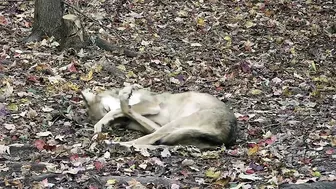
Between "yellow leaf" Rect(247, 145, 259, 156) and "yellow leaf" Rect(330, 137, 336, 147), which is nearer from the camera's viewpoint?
"yellow leaf" Rect(247, 145, 259, 156)

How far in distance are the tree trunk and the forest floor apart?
12.1 inches

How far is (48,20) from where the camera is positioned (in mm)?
10820

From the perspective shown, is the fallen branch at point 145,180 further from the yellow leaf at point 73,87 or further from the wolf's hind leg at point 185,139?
the yellow leaf at point 73,87

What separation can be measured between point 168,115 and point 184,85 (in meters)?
2.15

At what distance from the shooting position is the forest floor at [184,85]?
5.99 metres

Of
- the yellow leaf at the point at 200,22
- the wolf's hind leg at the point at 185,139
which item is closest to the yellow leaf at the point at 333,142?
the wolf's hind leg at the point at 185,139

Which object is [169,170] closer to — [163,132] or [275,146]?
[163,132]

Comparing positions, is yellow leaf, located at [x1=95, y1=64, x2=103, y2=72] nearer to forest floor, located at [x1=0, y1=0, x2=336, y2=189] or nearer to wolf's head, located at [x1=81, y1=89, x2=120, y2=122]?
forest floor, located at [x1=0, y1=0, x2=336, y2=189]

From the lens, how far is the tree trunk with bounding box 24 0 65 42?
1074 cm

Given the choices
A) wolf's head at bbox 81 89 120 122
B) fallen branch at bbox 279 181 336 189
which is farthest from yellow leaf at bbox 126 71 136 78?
fallen branch at bbox 279 181 336 189

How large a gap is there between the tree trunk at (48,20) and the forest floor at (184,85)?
31 cm

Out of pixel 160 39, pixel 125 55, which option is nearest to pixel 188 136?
pixel 125 55

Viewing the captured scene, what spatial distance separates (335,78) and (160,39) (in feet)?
11.8

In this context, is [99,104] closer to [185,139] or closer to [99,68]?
[185,139]
